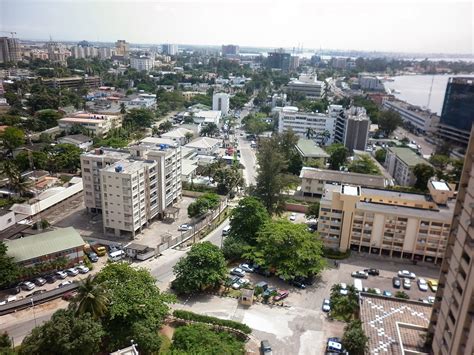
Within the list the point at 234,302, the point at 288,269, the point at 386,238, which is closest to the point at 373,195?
the point at 386,238

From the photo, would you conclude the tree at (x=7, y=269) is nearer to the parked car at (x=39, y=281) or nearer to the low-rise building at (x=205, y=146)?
the parked car at (x=39, y=281)

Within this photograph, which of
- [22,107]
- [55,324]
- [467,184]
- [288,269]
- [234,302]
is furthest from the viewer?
[22,107]

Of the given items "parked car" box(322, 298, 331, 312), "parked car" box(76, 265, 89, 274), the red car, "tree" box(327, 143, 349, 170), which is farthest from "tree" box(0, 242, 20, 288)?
"tree" box(327, 143, 349, 170)

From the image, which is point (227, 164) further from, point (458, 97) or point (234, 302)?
point (458, 97)

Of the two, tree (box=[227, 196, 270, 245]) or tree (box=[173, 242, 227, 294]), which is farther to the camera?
tree (box=[227, 196, 270, 245])

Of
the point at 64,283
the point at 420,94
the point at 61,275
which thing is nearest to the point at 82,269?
the point at 61,275

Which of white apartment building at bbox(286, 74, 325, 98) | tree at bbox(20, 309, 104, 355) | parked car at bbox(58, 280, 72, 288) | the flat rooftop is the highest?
white apartment building at bbox(286, 74, 325, 98)

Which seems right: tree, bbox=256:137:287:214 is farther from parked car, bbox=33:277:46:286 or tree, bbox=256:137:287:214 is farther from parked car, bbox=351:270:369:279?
parked car, bbox=33:277:46:286
